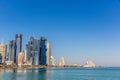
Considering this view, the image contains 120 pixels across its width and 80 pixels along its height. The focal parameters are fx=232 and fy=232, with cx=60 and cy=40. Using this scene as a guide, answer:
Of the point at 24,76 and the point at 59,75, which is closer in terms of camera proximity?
the point at 24,76

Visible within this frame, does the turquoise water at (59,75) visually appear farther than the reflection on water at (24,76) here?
Yes

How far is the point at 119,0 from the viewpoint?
12.8 meters

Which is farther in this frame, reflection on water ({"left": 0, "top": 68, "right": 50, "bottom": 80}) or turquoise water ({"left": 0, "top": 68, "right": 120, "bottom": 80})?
turquoise water ({"left": 0, "top": 68, "right": 120, "bottom": 80})
